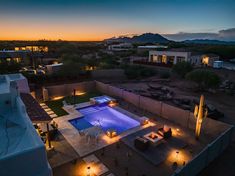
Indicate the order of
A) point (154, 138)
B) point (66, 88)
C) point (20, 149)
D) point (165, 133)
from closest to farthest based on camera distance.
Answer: point (20, 149), point (154, 138), point (165, 133), point (66, 88)

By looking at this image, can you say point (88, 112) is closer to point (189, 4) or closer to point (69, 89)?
point (69, 89)

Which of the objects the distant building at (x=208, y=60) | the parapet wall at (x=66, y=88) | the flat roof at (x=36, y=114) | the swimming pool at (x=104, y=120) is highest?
the distant building at (x=208, y=60)

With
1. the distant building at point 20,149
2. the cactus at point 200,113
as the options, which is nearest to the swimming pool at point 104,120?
the cactus at point 200,113

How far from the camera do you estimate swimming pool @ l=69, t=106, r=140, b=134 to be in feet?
41.4

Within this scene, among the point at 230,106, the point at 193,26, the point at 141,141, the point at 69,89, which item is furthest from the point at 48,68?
the point at 193,26

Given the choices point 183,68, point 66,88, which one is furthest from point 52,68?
point 183,68

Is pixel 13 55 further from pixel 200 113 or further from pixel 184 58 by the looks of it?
pixel 200 113

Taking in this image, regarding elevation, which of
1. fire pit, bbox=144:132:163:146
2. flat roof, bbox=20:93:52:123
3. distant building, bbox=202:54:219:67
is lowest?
fire pit, bbox=144:132:163:146

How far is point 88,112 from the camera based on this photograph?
15.0m

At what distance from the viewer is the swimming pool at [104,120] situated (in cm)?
1262

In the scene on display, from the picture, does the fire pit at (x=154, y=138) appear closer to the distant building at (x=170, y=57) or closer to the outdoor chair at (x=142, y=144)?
the outdoor chair at (x=142, y=144)

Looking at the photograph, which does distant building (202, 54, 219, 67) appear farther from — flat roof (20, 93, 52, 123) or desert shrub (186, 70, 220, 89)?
flat roof (20, 93, 52, 123)

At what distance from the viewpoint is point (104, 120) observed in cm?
1377

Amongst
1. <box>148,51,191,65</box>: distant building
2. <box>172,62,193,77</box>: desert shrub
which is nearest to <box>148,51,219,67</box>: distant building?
<box>148,51,191,65</box>: distant building
